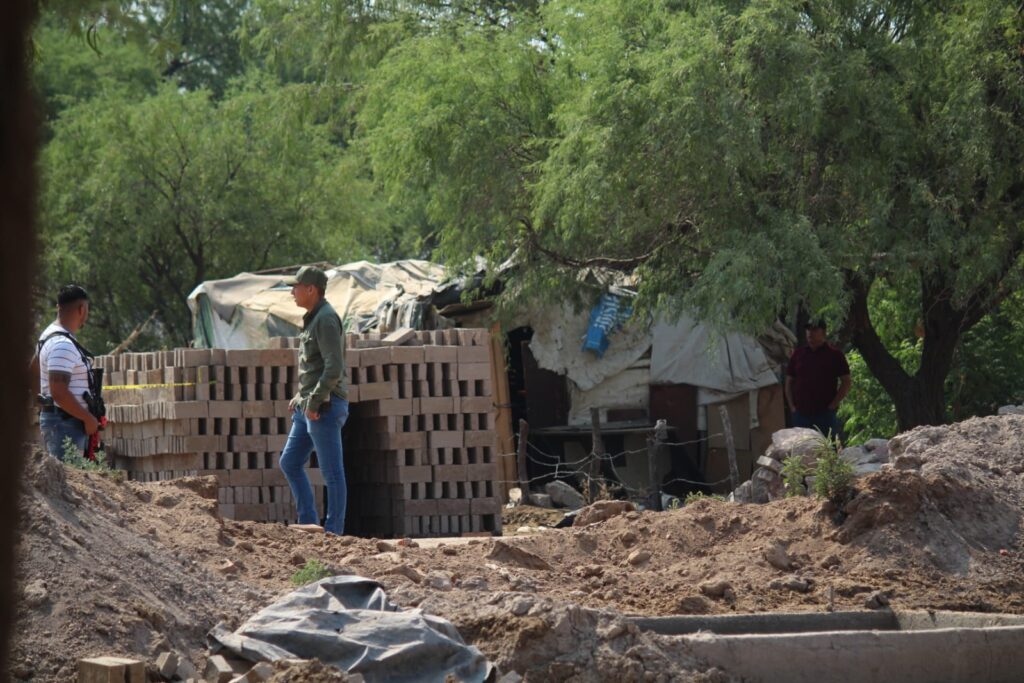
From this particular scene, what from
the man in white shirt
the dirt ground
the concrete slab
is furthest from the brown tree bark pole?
the man in white shirt

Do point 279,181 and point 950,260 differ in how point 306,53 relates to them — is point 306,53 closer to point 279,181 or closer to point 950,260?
point 279,181

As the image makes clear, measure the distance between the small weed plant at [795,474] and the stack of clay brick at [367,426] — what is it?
3573 millimetres

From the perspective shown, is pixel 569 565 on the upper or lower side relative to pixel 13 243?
lower

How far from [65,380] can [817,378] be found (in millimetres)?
8490

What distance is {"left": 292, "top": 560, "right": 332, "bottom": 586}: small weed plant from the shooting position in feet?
24.6

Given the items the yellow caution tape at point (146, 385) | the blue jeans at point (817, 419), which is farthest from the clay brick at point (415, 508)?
the blue jeans at point (817, 419)

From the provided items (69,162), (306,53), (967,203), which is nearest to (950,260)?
(967,203)

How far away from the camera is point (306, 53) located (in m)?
24.5

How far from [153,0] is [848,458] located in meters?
7.78

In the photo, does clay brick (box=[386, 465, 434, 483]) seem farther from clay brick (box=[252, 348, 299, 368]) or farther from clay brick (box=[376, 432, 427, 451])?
clay brick (box=[252, 348, 299, 368])

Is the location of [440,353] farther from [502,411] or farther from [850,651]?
[850,651]

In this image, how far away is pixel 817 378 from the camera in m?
15.0

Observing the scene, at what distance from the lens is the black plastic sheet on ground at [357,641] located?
6.15 m

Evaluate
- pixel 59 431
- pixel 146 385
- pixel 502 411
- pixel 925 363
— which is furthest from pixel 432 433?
pixel 925 363
